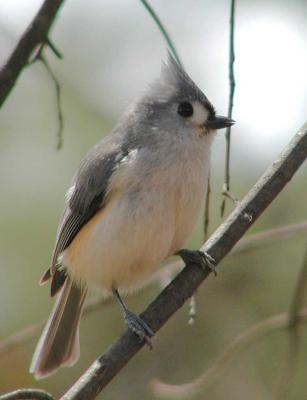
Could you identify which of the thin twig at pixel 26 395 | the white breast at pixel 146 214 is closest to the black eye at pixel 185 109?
the white breast at pixel 146 214

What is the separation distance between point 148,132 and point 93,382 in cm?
135

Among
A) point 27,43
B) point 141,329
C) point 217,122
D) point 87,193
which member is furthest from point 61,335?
point 27,43

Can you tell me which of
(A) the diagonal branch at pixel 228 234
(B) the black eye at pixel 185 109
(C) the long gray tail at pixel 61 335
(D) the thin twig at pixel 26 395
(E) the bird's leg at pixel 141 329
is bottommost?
(C) the long gray tail at pixel 61 335

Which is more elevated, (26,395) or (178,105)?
(178,105)

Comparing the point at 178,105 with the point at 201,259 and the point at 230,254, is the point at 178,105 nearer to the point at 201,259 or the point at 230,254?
the point at 230,254

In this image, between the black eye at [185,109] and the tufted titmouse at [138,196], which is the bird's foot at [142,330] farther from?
the black eye at [185,109]

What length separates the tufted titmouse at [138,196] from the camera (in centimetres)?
337

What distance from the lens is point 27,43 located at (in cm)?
262

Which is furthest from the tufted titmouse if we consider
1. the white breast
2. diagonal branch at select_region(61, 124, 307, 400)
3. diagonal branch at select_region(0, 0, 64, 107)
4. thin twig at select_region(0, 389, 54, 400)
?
diagonal branch at select_region(0, 0, 64, 107)

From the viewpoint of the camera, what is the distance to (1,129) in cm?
491

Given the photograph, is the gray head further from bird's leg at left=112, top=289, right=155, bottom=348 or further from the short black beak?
bird's leg at left=112, top=289, right=155, bottom=348

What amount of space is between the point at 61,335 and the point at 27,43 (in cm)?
181

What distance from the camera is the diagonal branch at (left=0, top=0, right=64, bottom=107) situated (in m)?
2.52

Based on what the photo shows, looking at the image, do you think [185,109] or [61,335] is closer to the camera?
[185,109]
